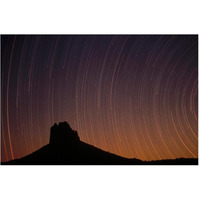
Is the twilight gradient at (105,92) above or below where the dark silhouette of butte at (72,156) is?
above

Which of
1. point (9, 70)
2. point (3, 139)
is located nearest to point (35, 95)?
point (9, 70)

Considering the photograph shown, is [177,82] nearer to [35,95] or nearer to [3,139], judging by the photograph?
[35,95]

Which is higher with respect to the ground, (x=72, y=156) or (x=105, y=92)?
(x=105, y=92)

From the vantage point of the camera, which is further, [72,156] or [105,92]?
[105,92]

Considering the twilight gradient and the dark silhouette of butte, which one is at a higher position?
the twilight gradient
